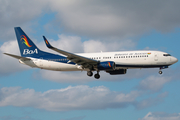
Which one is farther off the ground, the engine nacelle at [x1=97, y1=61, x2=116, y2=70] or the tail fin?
the tail fin

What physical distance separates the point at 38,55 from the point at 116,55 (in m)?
16.8

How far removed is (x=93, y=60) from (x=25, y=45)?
56.3ft

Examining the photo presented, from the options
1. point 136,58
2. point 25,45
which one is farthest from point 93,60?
point 25,45

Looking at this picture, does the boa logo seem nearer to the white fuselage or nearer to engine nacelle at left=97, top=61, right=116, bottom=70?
the white fuselage

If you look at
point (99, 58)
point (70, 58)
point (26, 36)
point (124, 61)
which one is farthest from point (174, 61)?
point (26, 36)

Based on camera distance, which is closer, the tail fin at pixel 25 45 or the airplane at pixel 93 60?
the airplane at pixel 93 60

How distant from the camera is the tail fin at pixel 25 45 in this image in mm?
60656

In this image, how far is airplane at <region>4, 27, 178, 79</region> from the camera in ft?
175

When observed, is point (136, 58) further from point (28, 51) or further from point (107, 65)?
point (28, 51)

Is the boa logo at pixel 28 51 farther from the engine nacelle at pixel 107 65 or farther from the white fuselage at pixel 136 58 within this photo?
the engine nacelle at pixel 107 65

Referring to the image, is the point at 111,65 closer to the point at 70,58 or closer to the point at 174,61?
the point at 70,58

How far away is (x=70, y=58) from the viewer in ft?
176

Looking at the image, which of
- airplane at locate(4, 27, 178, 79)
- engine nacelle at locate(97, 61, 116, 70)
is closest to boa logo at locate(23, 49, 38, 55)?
airplane at locate(4, 27, 178, 79)

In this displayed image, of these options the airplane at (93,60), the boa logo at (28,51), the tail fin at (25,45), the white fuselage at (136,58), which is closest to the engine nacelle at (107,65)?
the airplane at (93,60)
